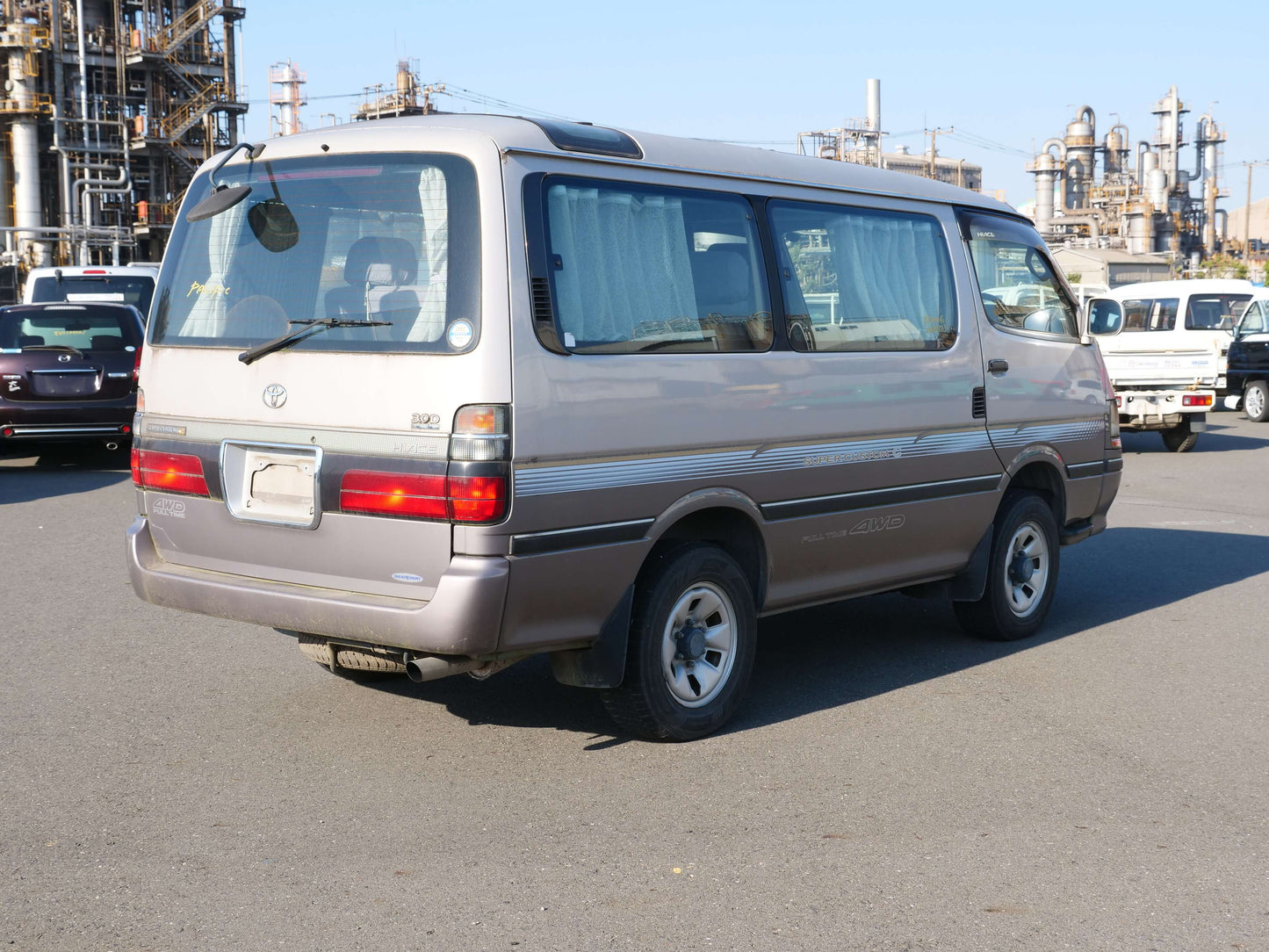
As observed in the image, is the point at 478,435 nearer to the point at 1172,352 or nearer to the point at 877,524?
the point at 877,524

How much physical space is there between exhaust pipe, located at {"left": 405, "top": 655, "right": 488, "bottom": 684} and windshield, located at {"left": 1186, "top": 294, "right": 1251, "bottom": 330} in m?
19.7

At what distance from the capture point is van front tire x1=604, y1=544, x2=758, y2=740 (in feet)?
16.6

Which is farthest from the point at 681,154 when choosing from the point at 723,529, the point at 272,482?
the point at 272,482

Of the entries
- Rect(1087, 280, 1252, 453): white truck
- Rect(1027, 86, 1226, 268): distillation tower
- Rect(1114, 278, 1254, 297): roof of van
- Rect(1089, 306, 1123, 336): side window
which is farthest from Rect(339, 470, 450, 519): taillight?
Rect(1027, 86, 1226, 268): distillation tower

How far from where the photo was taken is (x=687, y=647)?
5285mm

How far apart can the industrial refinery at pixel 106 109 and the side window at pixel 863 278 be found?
57850 mm

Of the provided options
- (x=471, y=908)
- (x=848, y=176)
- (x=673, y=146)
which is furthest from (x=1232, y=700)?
(x=471, y=908)

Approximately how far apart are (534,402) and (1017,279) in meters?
3.59

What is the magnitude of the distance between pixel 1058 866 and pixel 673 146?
2893mm

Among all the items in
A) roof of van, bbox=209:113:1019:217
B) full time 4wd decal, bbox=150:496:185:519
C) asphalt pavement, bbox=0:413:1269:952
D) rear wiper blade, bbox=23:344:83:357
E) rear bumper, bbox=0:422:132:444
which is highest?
roof of van, bbox=209:113:1019:217

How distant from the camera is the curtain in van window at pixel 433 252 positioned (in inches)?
179

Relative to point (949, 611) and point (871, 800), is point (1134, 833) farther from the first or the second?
point (949, 611)

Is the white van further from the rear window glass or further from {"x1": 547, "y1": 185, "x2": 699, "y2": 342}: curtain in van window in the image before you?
{"x1": 547, "y1": 185, "x2": 699, "y2": 342}: curtain in van window

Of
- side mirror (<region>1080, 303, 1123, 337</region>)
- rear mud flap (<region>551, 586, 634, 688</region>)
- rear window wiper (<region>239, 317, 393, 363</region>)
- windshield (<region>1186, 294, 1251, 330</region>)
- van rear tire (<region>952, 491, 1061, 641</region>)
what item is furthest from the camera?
windshield (<region>1186, 294, 1251, 330</region>)
